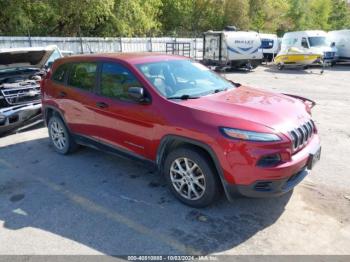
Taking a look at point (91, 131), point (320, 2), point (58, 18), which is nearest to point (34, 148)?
point (91, 131)

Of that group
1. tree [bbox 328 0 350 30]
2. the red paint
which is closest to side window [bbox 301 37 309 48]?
the red paint

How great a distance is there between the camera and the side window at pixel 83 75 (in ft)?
15.8

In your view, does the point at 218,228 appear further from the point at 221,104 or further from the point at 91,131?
the point at 91,131

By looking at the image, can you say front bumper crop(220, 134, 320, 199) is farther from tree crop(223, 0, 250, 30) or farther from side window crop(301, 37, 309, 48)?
tree crop(223, 0, 250, 30)

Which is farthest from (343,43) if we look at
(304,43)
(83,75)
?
(83,75)

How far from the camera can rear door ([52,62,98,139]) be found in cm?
479

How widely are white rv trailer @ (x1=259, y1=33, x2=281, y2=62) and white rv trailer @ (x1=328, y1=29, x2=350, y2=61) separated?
383 centimetres

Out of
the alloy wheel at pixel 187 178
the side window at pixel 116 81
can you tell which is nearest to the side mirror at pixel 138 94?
the side window at pixel 116 81

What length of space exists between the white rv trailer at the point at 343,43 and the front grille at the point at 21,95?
20.2 meters

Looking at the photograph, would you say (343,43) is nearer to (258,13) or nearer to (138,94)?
(138,94)

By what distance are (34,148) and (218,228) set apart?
3.99 meters

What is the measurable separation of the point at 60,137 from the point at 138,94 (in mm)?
2342

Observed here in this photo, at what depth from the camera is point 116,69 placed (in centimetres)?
445

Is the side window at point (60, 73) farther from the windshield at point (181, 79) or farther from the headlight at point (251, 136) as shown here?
the headlight at point (251, 136)
